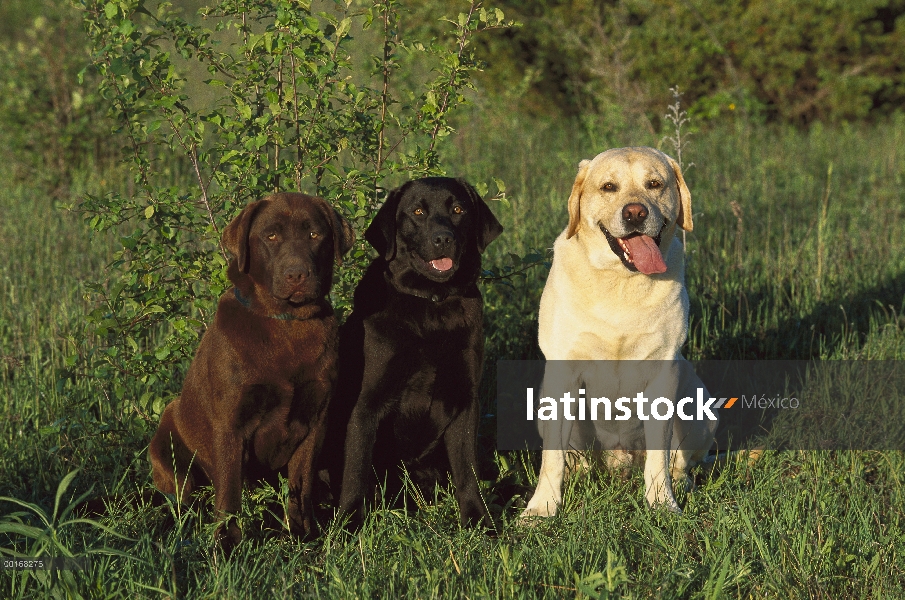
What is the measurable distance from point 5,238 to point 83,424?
3080mm

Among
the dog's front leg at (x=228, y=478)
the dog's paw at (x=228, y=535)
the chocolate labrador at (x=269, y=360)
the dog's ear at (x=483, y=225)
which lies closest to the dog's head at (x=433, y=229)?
the dog's ear at (x=483, y=225)

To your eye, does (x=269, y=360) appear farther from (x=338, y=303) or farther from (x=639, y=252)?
(x=639, y=252)

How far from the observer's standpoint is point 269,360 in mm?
3475

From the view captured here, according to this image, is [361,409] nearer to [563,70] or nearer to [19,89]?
[19,89]

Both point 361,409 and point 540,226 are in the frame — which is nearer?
point 361,409

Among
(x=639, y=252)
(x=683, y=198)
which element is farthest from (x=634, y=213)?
(x=683, y=198)

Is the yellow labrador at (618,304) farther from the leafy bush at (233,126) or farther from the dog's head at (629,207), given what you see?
the leafy bush at (233,126)

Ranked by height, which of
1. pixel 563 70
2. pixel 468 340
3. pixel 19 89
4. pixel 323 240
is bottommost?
pixel 468 340

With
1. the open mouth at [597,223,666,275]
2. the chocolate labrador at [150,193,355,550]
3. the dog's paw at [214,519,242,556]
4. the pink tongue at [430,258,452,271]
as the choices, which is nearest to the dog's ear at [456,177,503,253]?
the pink tongue at [430,258,452,271]

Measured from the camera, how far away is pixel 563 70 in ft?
41.6

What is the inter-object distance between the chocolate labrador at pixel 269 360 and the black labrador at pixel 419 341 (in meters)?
0.21

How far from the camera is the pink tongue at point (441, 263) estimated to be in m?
3.76

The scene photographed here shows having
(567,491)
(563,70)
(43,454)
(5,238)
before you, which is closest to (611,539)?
(567,491)

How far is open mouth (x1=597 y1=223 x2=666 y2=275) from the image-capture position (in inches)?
152
